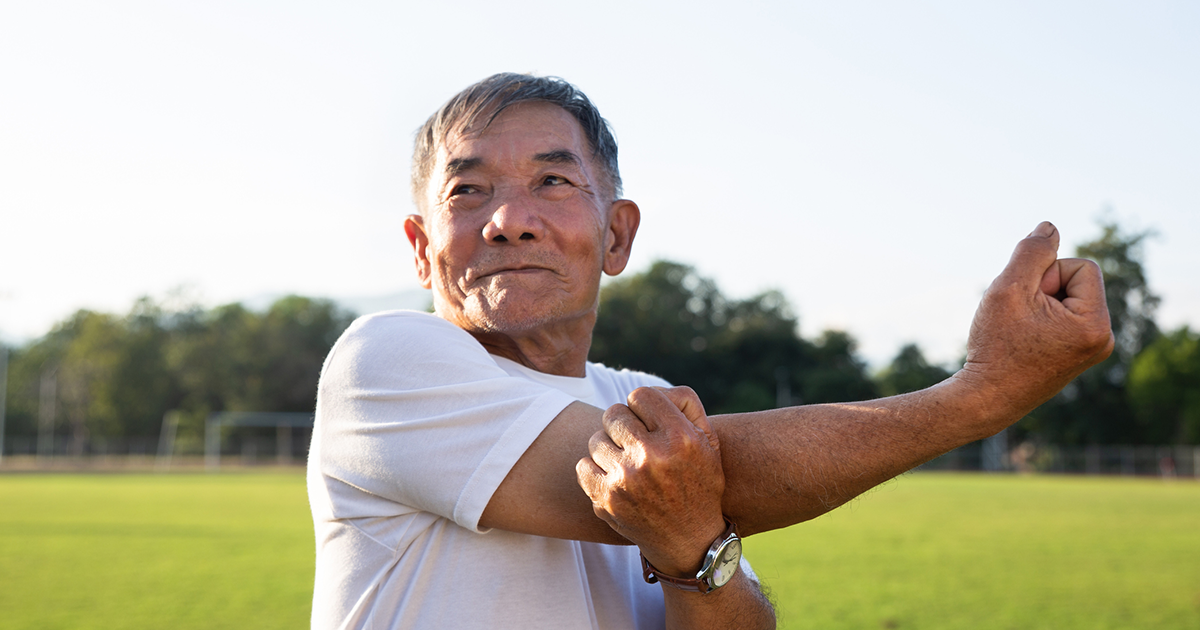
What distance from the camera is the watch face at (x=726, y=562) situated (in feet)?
4.79

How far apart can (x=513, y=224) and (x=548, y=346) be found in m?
0.32

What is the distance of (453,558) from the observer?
1.59m

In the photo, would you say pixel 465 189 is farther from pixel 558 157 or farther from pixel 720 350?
pixel 720 350

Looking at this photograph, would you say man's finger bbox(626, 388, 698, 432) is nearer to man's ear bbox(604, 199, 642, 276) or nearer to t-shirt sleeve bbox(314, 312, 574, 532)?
t-shirt sleeve bbox(314, 312, 574, 532)

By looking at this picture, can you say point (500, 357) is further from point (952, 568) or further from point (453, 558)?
point (952, 568)

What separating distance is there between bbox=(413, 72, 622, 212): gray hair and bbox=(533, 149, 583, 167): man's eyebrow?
11cm

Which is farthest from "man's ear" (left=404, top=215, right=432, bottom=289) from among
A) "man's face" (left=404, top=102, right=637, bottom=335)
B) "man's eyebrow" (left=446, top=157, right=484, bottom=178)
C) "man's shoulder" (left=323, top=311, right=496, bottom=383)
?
"man's shoulder" (left=323, top=311, right=496, bottom=383)

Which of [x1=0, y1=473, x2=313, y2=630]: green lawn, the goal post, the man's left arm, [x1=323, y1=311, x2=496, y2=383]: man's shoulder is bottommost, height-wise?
the goal post

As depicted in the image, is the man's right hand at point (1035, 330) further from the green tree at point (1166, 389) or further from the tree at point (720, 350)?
the green tree at point (1166, 389)

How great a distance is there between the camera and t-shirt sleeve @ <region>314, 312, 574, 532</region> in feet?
4.86

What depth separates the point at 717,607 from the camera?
1598 mm

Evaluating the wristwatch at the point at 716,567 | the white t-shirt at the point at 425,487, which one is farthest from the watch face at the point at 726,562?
the white t-shirt at the point at 425,487

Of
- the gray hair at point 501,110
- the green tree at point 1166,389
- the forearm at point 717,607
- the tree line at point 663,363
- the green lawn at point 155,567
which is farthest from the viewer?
the tree line at point 663,363

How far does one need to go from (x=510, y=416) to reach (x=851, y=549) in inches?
472
